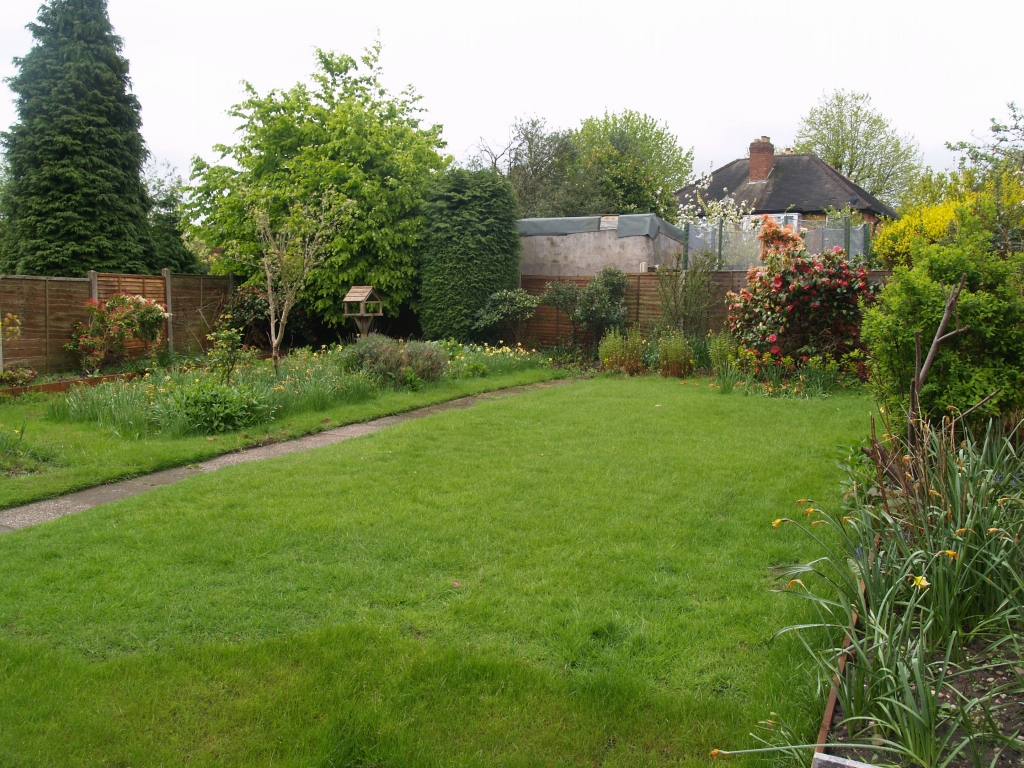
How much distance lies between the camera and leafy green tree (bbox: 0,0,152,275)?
59.5 feet

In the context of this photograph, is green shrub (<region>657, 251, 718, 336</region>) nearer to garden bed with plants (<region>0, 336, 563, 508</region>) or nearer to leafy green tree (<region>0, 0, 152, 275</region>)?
garden bed with plants (<region>0, 336, 563, 508</region>)

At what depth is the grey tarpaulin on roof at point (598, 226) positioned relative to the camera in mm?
16359

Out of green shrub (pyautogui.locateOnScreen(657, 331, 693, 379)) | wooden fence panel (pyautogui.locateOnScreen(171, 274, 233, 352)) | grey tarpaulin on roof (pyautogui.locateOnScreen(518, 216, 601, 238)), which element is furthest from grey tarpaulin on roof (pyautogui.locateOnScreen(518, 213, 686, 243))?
wooden fence panel (pyautogui.locateOnScreen(171, 274, 233, 352))

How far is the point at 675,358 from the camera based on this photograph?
1275cm

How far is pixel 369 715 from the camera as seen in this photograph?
2.84 m

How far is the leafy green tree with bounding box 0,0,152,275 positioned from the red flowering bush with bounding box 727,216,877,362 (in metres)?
15.7

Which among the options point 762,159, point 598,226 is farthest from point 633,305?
point 762,159

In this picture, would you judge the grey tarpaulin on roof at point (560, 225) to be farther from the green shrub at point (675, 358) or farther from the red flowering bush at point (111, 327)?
the red flowering bush at point (111, 327)

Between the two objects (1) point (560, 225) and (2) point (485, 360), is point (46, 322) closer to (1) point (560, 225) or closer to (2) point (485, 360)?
(2) point (485, 360)

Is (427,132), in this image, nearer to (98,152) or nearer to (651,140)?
(98,152)

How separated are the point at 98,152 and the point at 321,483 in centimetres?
1672

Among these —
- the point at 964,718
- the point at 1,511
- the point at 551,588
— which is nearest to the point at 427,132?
the point at 1,511

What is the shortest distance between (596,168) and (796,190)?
9035 mm

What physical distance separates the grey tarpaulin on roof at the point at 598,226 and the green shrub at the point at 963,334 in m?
11.3
